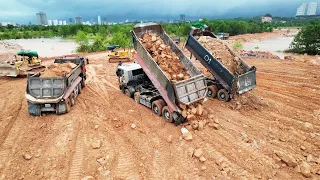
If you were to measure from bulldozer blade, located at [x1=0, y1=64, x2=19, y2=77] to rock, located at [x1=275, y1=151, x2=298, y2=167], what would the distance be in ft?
53.9

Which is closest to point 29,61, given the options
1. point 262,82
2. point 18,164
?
point 18,164

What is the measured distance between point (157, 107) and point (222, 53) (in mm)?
4751

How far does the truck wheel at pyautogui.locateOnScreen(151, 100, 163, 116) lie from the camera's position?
9523 millimetres

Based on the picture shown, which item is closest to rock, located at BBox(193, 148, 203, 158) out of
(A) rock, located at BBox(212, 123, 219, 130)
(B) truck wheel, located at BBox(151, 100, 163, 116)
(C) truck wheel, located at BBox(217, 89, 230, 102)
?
(A) rock, located at BBox(212, 123, 219, 130)

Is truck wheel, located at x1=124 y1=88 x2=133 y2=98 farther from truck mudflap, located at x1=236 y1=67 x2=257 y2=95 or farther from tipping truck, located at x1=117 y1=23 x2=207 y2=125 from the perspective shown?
truck mudflap, located at x1=236 y1=67 x2=257 y2=95

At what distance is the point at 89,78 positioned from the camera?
16.2 meters

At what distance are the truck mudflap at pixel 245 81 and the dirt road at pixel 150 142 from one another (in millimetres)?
973

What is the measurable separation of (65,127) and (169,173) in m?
4.64

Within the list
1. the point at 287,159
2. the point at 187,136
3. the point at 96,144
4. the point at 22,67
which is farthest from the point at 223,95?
the point at 22,67

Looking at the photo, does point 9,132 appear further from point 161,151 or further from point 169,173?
point 169,173

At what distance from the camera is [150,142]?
25.6 ft

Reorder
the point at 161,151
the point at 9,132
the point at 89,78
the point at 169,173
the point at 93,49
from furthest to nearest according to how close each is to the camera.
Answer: the point at 93,49 → the point at 89,78 → the point at 9,132 → the point at 161,151 → the point at 169,173

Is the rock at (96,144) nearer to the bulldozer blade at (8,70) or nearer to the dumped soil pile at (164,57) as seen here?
the dumped soil pile at (164,57)

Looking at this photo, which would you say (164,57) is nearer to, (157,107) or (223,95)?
(157,107)
